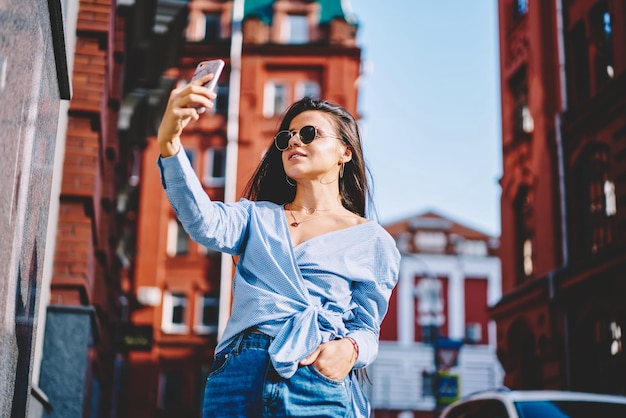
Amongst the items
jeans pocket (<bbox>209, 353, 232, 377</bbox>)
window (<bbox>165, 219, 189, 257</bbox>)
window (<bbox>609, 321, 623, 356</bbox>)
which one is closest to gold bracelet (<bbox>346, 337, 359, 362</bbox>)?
jeans pocket (<bbox>209, 353, 232, 377</bbox>)

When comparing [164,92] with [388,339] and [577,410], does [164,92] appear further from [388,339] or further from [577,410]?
[388,339]

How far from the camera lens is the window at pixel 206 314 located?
34906 millimetres

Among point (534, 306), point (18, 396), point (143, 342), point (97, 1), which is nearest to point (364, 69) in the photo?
point (143, 342)

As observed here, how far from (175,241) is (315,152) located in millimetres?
32994

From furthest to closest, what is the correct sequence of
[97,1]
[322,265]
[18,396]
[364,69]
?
[364,69]
[97,1]
[18,396]
[322,265]

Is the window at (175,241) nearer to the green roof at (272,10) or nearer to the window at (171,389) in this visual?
the window at (171,389)

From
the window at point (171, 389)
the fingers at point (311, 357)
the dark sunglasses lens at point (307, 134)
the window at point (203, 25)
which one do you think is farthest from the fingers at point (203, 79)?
the window at point (203, 25)

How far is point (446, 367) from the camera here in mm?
21156

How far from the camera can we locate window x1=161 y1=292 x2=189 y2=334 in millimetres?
34938

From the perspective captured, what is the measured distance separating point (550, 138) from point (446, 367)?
574cm

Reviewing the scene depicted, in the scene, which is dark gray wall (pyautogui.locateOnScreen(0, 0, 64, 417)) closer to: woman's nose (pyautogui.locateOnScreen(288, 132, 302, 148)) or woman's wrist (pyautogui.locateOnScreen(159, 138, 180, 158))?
woman's wrist (pyautogui.locateOnScreen(159, 138, 180, 158))

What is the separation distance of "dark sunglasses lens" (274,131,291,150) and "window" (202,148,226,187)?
32.6 metres

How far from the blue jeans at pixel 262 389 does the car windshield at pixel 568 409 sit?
17.6 feet

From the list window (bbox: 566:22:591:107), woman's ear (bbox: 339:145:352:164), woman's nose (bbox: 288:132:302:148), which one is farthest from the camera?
window (bbox: 566:22:591:107)
